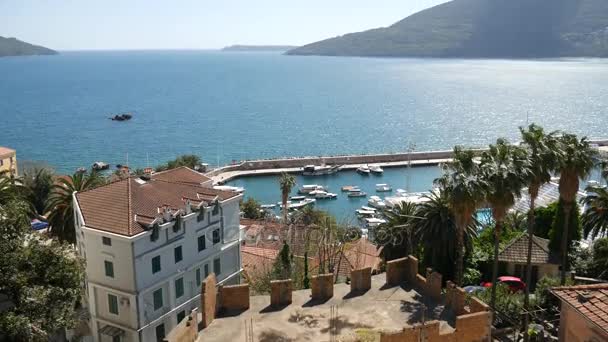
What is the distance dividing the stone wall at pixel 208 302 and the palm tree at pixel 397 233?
1638 centimetres

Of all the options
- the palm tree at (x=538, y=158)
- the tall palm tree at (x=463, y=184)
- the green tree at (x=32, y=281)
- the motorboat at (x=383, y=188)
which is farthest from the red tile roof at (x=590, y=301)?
the motorboat at (x=383, y=188)

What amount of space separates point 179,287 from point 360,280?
14255 millimetres

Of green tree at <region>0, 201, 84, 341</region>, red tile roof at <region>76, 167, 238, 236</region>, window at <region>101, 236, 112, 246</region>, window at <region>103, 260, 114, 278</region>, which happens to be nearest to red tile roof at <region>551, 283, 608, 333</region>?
green tree at <region>0, 201, 84, 341</region>

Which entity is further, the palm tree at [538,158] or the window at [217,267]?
the window at [217,267]

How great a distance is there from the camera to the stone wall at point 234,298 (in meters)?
20.0

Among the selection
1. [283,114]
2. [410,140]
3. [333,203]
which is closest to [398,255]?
[333,203]

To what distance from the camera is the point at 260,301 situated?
20.8 metres

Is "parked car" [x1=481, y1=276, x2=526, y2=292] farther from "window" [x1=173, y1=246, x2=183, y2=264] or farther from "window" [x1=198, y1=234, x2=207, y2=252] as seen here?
"window" [x1=173, y1=246, x2=183, y2=264]

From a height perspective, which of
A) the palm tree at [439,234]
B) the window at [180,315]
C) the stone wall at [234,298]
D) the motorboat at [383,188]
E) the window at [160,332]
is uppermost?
the stone wall at [234,298]

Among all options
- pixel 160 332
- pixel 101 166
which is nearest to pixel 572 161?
pixel 160 332

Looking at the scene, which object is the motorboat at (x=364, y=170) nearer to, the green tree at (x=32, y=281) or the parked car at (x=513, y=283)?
the parked car at (x=513, y=283)

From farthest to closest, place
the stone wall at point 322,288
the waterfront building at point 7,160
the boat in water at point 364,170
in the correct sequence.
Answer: the boat in water at point 364,170, the waterfront building at point 7,160, the stone wall at point 322,288

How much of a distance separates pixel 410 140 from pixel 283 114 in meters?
59.9

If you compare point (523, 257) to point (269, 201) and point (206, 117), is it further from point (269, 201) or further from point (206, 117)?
point (206, 117)
